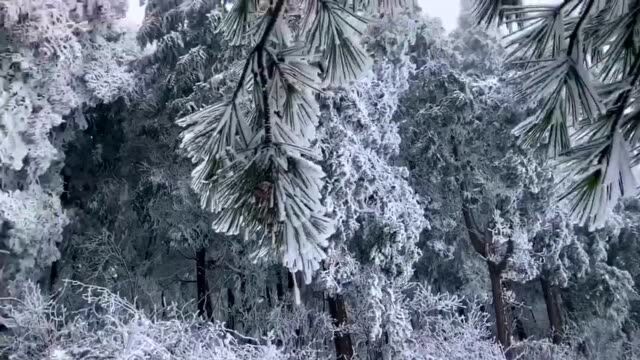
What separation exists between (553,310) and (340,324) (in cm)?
620

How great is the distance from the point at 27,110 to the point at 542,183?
895 centimetres

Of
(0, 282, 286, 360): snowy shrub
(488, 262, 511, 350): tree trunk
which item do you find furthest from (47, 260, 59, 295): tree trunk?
(488, 262, 511, 350): tree trunk

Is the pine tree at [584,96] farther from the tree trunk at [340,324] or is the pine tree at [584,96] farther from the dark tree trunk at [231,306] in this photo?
the dark tree trunk at [231,306]

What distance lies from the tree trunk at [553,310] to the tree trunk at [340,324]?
539cm

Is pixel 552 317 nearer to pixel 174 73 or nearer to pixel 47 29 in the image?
pixel 174 73

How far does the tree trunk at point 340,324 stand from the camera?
26.4ft

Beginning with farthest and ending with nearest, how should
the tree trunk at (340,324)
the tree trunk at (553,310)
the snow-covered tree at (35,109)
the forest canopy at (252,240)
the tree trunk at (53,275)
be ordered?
the tree trunk at (553,310) → the tree trunk at (53,275) → the tree trunk at (340,324) → the snow-covered tree at (35,109) → the forest canopy at (252,240)

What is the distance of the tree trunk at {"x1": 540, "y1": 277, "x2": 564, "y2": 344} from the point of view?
11.2 metres

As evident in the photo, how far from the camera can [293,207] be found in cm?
145

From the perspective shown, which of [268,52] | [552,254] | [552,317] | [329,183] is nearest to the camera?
[268,52]

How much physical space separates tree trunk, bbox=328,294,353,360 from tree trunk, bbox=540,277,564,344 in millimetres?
5389

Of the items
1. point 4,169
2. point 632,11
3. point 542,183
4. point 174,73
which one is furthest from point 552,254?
point 4,169

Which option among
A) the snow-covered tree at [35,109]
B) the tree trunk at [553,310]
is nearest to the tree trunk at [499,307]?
the tree trunk at [553,310]

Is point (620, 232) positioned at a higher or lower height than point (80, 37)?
lower
